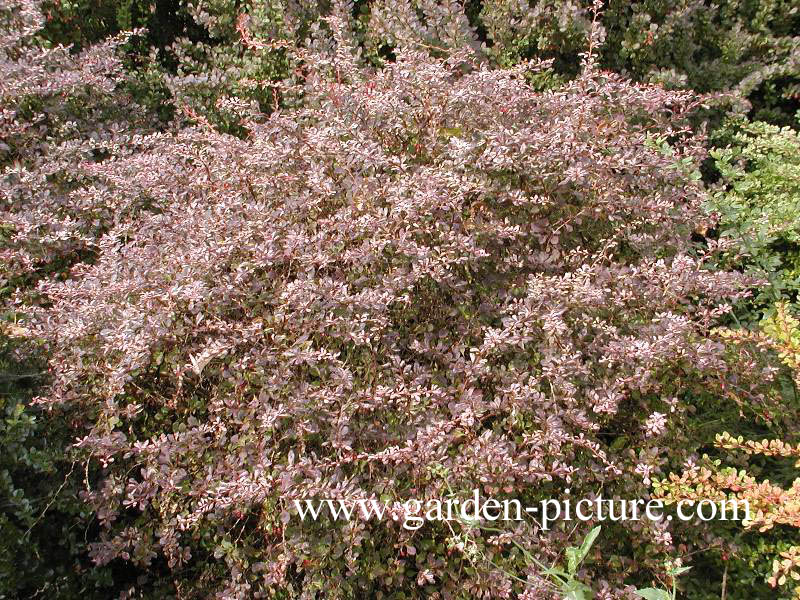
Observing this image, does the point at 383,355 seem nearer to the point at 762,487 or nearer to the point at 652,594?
the point at 652,594

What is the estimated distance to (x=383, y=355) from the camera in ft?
7.67

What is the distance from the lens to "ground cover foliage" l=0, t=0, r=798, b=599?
2125mm

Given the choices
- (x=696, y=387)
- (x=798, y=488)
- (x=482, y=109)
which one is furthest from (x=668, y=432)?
(x=482, y=109)

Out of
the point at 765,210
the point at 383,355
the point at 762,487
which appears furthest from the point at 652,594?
the point at 765,210

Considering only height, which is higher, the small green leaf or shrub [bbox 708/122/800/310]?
shrub [bbox 708/122/800/310]

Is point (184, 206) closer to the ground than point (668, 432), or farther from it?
farther from it

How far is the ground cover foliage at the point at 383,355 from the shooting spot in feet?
6.97

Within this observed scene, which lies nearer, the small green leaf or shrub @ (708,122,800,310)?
the small green leaf

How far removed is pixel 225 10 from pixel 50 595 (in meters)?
3.07

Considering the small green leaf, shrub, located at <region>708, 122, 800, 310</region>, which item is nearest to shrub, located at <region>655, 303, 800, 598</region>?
the small green leaf

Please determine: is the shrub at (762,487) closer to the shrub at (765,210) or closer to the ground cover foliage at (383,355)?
the ground cover foliage at (383,355)

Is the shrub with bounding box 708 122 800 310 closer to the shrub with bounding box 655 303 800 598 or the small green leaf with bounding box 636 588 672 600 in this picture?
the shrub with bounding box 655 303 800 598

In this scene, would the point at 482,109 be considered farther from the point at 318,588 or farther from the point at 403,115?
the point at 318,588

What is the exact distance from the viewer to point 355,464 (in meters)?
2.14
